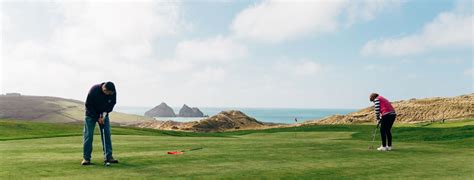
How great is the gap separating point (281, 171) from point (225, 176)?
1.34 meters

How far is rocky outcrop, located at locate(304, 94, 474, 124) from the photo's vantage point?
200ft

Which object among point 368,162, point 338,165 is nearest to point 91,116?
point 338,165

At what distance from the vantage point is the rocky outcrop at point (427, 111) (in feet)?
200

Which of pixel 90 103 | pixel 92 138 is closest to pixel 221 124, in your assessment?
pixel 92 138

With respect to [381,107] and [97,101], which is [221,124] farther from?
[97,101]

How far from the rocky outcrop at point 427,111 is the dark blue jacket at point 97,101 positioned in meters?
57.1

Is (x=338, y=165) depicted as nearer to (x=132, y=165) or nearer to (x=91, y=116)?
(x=132, y=165)

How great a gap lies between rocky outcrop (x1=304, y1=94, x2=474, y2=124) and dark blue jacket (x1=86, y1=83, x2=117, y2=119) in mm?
57069

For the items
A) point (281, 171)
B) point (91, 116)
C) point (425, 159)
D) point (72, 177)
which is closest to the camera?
point (72, 177)

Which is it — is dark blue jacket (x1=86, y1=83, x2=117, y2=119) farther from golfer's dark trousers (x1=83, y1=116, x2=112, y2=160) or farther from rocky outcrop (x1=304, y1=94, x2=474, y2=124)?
rocky outcrop (x1=304, y1=94, x2=474, y2=124)

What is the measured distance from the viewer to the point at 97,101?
9.65 m

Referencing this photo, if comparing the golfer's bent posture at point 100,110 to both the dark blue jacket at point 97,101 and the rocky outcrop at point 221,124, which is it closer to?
the dark blue jacket at point 97,101

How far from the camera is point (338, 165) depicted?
9570 millimetres

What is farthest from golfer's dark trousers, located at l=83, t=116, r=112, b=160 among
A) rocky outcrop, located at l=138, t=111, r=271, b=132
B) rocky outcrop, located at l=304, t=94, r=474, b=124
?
rocky outcrop, located at l=304, t=94, r=474, b=124
